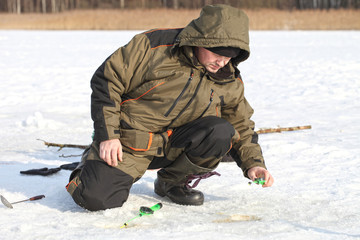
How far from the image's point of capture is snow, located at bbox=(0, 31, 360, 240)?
2.27m

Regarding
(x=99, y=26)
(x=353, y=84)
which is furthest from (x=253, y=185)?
(x=99, y=26)

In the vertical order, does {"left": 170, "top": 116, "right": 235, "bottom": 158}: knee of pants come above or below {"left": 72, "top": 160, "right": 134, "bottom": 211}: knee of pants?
above

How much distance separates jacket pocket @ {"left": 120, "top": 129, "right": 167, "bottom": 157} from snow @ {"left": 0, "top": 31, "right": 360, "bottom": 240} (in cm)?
30

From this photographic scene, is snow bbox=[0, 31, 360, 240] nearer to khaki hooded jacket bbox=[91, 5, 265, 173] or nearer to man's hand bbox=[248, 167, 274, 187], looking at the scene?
man's hand bbox=[248, 167, 274, 187]

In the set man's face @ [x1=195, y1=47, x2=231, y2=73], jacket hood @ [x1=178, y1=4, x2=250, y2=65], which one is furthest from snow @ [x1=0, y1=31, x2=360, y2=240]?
jacket hood @ [x1=178, y1=4, x2=250, y2=65]

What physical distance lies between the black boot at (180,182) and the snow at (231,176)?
55 millimetres

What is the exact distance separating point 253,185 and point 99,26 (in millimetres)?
20172

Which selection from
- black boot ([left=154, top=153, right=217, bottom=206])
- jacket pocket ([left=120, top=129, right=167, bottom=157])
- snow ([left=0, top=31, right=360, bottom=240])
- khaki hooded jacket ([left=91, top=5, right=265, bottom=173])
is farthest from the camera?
black boot ([left=154, top=153, right=217, bottom=206])

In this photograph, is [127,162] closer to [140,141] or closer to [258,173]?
[140,141]

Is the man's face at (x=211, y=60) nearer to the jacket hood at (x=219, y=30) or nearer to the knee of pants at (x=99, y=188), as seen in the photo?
the jacket hood at (x=219, y=30)

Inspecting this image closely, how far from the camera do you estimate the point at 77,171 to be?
2623mm

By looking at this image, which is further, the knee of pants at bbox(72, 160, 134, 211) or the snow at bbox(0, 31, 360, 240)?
the knee of pants at bbox(72, 160, 134, 211)

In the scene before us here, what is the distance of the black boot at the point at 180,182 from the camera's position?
2.66 meters

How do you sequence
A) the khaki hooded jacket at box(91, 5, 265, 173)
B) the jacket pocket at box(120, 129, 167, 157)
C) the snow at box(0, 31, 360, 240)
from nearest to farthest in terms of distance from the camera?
the snow at box(0, 31, 360, 240), the khaki hooded jacket at box(91, 5, 265, 173), the jacket pocket at box(120, 129, 167, 157)
